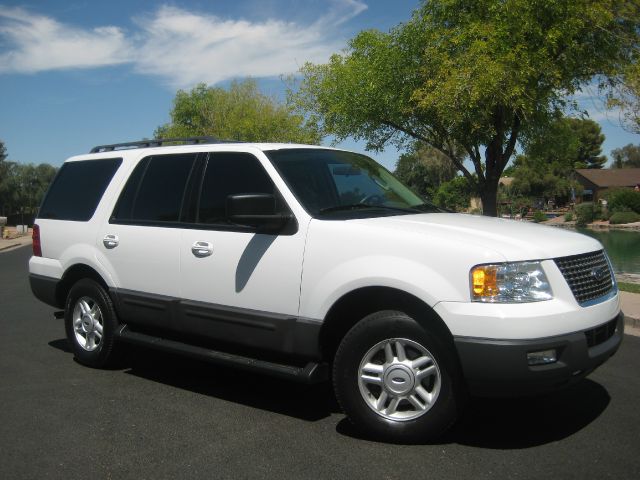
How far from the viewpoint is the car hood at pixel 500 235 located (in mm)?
3889

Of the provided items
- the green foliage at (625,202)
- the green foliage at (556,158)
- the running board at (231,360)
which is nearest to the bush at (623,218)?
the green foliage at (625,202)

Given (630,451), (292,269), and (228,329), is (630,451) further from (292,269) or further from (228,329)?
(228,329)

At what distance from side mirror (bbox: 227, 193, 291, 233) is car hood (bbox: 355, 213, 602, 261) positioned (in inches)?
24.0

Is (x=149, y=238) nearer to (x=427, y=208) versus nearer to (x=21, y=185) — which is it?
(x=427, y=208)

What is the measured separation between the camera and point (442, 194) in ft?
202

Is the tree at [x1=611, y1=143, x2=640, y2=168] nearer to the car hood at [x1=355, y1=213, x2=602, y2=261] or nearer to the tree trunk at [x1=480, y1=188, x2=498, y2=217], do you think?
the tree trunk at [x1=480, y1=188, x2=498, y2=217]

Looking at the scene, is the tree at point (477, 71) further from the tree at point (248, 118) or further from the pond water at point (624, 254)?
the tree at point (248, 118)

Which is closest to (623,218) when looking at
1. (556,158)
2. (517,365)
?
(556,158)

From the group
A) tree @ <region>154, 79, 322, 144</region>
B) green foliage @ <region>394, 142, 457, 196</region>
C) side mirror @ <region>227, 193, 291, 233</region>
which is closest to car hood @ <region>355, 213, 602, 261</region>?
side mirror @ <region>227, 193, 291, 233</region>

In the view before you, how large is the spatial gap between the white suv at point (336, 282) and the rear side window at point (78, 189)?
43 mm

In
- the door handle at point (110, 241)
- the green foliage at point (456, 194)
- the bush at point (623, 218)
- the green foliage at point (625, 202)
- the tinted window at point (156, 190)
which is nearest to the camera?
the tinted window at point (156, 190)

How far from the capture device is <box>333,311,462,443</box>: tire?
13.0 feet

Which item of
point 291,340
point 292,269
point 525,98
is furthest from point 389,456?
point 525,98

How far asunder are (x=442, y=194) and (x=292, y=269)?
2294 inches
